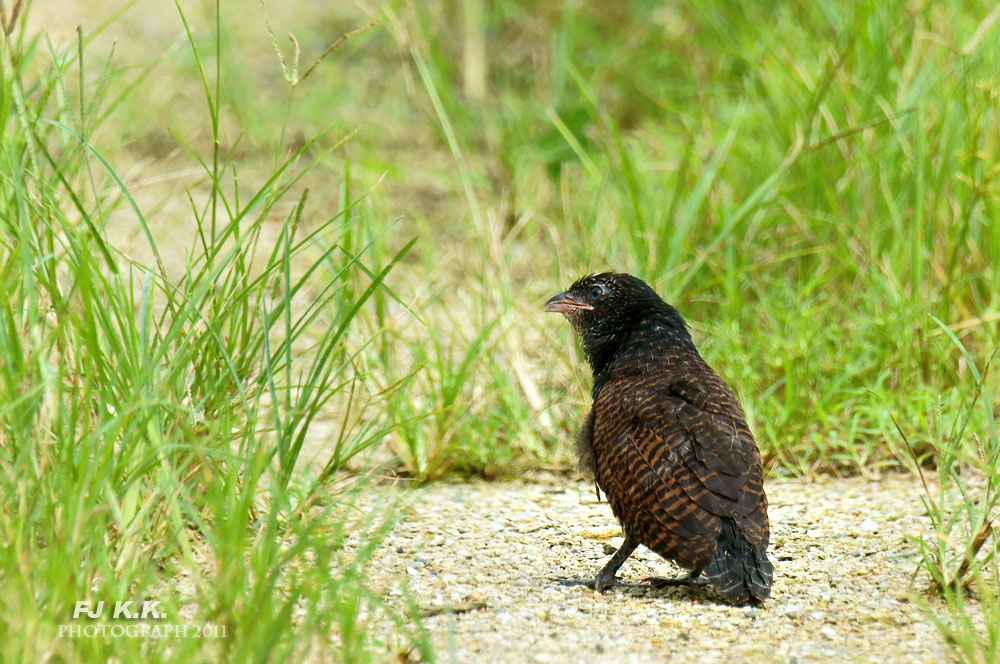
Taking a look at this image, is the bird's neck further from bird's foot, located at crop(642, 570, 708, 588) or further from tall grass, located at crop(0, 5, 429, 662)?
tall grass, located at crop(0, 5, 429, 662)

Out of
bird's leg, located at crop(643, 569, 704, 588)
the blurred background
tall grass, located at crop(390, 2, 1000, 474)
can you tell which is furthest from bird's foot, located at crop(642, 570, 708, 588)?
tall grass, located at crop(390, 2, 1000, 474)

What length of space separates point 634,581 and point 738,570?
21.2 inches

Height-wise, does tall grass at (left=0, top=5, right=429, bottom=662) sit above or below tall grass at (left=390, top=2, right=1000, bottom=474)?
below

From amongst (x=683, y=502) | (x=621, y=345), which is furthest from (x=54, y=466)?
(x=621, y=345)

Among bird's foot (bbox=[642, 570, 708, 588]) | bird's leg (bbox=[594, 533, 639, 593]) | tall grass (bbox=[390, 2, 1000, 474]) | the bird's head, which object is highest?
tall grass (bbox=[390, 2, 1000, 474])

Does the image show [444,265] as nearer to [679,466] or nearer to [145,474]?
[679,466]

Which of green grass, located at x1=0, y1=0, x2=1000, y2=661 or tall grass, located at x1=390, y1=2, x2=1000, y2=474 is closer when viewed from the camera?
green grass, located at x1=0, y1=0, x2=1000, y2=661

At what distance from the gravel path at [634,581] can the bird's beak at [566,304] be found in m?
0.74

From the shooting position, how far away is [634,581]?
3617 millimetres

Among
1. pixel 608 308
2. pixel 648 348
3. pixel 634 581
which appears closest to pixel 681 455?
pixel 634 581

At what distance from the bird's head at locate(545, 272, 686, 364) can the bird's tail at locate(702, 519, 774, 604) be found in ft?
3.43

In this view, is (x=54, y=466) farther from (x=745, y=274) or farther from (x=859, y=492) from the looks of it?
(x=745, y=274)

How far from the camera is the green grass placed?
2.84 m

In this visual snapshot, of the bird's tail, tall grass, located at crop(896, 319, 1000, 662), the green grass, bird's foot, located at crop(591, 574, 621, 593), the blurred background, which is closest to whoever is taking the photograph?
tall grass, located at crop(896, 319, 1000, 662)
